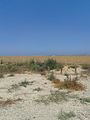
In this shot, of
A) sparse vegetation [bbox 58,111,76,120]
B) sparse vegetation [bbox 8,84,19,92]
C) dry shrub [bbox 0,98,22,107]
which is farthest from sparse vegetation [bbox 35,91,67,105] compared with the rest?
sparse vegetation [bbox 8,84,19,92]

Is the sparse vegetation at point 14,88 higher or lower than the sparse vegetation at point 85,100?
higher

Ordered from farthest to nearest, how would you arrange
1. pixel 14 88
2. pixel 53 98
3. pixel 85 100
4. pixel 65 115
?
pixel 14 88 → pixel 53 98 → pixel 85 100 → pixel 65 115

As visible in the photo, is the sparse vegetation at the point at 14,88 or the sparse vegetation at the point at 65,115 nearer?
the sparse vegetation at the point at 65,115

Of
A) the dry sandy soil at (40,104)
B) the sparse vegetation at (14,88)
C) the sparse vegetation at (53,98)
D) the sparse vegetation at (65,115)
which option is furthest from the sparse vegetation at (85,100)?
the sparse vegetation at (14,88)

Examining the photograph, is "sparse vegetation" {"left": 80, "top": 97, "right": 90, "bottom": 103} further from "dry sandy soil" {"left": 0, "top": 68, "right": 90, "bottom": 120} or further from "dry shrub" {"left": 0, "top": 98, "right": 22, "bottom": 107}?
"dry shrub" {"left": 0, "top": 98, "right": 22, "bottom": 107}

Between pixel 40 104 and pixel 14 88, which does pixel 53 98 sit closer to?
pixel 40 104

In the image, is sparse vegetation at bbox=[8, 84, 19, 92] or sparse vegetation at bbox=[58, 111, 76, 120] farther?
sparse vegetation at bbox=[8, 84, 19, 92]

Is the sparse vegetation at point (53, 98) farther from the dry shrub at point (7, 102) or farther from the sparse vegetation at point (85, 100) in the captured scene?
the dry shrub at point (7, 102)

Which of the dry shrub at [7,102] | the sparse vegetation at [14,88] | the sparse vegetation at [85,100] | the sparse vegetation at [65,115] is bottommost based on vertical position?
the sparse vegetation at [65,115]

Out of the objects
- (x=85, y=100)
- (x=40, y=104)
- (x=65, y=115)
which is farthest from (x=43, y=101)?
(x=65, y=115)

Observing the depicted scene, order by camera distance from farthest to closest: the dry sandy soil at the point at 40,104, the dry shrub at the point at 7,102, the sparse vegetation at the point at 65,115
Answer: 1. the dry shrub at the point at 7,102
2. the dry sandy soil at the point at 40,104
3. the sparse vegetation at the point at 65,115

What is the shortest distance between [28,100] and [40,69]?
13.8 m

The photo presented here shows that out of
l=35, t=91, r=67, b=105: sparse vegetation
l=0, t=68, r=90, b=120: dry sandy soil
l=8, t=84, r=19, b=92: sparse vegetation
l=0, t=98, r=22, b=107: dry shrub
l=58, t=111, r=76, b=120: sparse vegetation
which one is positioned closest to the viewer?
l=58, t=111, r=76, b=120: sparse vegetation

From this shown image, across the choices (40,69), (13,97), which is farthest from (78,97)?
(40,69)
